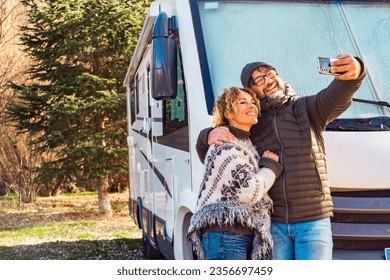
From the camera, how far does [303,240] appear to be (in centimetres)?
305

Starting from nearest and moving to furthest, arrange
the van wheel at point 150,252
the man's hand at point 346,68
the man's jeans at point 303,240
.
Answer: the man's hand at point 346,68 < the man's jeans at point 303,240 < the van wheel at point 150,252

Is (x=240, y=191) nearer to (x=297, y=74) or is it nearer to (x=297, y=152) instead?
(x=297, y=152)

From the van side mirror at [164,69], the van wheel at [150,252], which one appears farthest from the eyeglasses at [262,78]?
the van wheel at [150,252]

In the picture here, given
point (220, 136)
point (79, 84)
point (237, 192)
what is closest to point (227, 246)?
point (237, 192)

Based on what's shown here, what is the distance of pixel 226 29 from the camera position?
3957mm

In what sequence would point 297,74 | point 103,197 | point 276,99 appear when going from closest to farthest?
point 276,99 < point 297,74 < point 103,197

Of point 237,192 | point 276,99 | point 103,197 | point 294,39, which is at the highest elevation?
point 294,39

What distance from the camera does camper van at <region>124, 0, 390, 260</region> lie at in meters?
3.43

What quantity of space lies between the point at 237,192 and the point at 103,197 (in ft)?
40.0

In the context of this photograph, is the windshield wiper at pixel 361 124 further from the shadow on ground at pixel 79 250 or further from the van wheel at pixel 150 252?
the shadow on ground at pixel 79 250

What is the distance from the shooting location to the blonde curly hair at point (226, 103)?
3029 mm

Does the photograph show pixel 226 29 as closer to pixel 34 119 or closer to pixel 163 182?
pixel 163 182

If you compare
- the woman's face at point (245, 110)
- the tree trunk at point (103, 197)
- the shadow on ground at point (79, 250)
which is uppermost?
the woman's face at point (245, 110)
